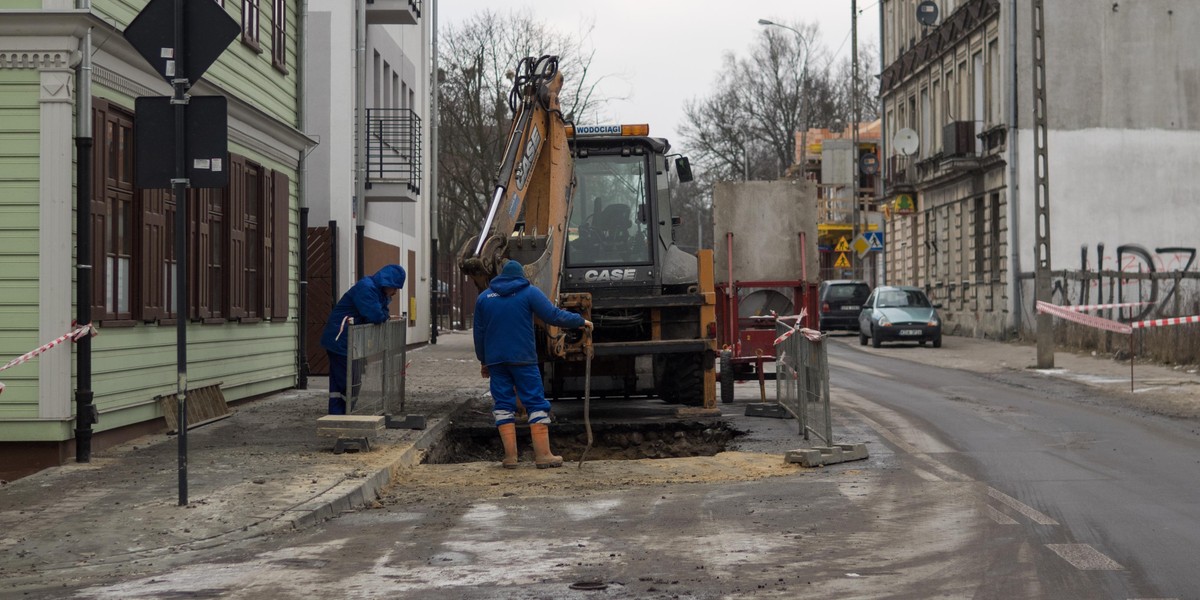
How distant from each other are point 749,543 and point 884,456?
465 cm

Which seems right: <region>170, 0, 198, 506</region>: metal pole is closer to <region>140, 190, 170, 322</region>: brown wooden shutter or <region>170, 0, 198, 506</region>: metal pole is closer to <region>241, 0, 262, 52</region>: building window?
<region>140, 190, 170, 322</region>: brown wooden shutter

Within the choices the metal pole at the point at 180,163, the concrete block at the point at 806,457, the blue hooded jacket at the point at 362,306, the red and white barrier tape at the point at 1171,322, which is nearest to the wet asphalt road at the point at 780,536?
the concrete block at the point at 806,457

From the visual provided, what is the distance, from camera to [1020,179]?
36.6m

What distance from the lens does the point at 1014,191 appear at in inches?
1451

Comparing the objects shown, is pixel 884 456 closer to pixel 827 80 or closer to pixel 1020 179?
pixel 1020 179

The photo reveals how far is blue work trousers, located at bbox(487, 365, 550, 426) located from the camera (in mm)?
12414

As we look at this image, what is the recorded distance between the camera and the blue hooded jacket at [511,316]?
12.4 meters

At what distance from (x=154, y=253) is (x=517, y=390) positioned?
4.03m

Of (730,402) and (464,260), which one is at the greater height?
(464,260)

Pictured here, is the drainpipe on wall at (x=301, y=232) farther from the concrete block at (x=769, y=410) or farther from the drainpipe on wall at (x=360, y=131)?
the concrete block at (x=769, y=410)

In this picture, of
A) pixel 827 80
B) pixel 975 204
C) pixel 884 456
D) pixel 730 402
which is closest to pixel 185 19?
pixel 884 456

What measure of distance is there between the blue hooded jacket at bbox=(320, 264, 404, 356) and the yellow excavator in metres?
1.48

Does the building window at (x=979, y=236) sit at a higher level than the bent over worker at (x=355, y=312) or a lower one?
higher

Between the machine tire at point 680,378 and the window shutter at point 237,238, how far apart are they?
498 cm
